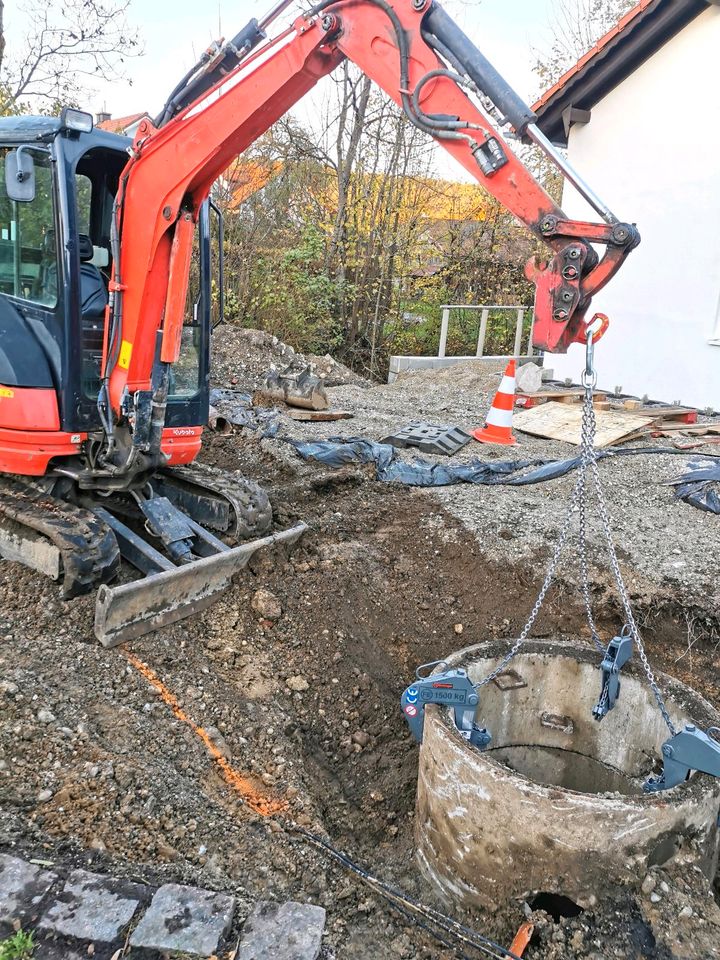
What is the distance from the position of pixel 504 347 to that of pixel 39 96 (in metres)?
10.4

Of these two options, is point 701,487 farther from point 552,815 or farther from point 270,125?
point 270,125

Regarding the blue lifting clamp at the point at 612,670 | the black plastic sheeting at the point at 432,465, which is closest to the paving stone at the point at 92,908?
the blue lifting clamp at the point at 612,670

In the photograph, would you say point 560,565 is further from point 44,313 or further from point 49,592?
point 44,313

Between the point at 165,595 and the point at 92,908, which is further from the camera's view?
the point at 165,595

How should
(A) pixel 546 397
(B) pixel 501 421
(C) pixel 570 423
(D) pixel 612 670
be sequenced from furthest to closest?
(A) pixel 546 397, (C) pixel 570 423, (B) pixel 501 421, (D) pixel 612 670

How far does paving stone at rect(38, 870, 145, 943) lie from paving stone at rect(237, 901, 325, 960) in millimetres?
409

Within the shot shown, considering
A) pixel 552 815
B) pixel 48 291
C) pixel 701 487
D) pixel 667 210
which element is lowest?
pixel 552 815

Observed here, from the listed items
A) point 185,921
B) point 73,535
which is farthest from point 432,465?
point 185,921

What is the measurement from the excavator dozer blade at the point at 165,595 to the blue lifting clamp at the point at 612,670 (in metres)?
2.27

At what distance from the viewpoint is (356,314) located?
15.4 meters

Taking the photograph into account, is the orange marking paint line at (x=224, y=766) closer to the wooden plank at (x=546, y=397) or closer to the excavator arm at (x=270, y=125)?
the excavator arm at (x=270, y=125)

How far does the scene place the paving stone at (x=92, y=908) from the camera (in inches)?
97.7

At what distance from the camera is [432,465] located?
7012 mm

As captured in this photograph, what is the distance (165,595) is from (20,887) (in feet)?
6.53
